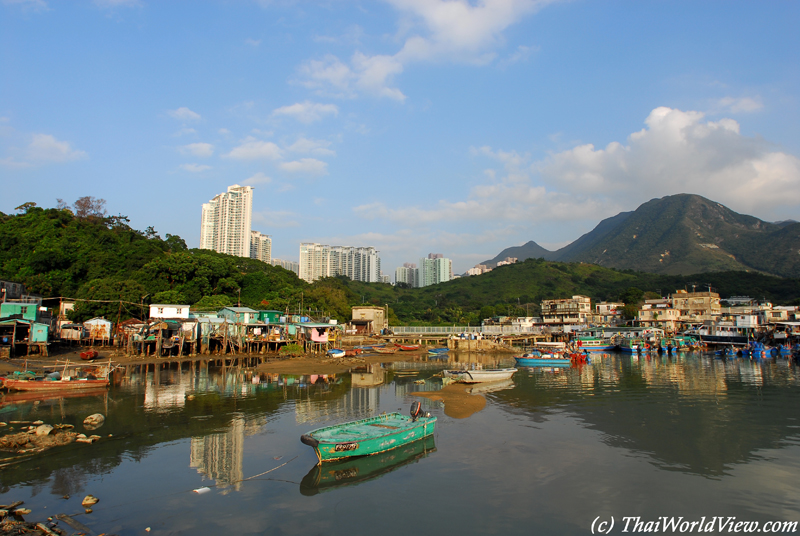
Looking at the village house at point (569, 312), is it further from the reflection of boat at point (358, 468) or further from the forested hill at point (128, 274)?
the reflection of boat at point (358, 468)

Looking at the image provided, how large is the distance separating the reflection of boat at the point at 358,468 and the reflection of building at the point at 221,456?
2.19 m

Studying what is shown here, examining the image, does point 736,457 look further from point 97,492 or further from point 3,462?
point 3,462

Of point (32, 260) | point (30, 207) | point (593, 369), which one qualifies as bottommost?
point (593, 369)

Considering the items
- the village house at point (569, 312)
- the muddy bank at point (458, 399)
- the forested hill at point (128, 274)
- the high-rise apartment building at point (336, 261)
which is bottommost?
the muddy bank at point (458, 399)

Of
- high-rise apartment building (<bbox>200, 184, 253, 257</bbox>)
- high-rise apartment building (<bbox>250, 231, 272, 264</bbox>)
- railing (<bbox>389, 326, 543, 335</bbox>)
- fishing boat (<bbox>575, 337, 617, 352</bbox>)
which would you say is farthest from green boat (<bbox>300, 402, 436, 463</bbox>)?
high-rise apartment building (<bbox>250, 231, 272, 264</bbox>)

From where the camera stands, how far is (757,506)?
11.7m

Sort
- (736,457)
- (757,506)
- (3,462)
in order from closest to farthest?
(757,506), (3,462), (736,457)

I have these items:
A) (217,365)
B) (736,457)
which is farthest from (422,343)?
(736,457)

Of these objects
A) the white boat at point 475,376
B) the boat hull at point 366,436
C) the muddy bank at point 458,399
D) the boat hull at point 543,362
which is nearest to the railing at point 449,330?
the boat hull at point 543,362

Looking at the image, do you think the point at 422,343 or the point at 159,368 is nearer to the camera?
the point at 159,368

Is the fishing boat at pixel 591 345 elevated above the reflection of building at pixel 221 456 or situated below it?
below

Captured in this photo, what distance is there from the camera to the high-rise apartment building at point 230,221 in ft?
461

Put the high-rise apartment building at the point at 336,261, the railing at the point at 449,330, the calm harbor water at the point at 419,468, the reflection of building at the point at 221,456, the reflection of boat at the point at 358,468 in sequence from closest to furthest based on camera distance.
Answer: the calm harbor water at the point at 419,468 < the reflection of boat at the point at 358,468 < the reflection of building at the point at 221,456 < the railing at the point at 449,330 < the high-rise apartment building at the point at 336,261

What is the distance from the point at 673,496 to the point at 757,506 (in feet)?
6.51
